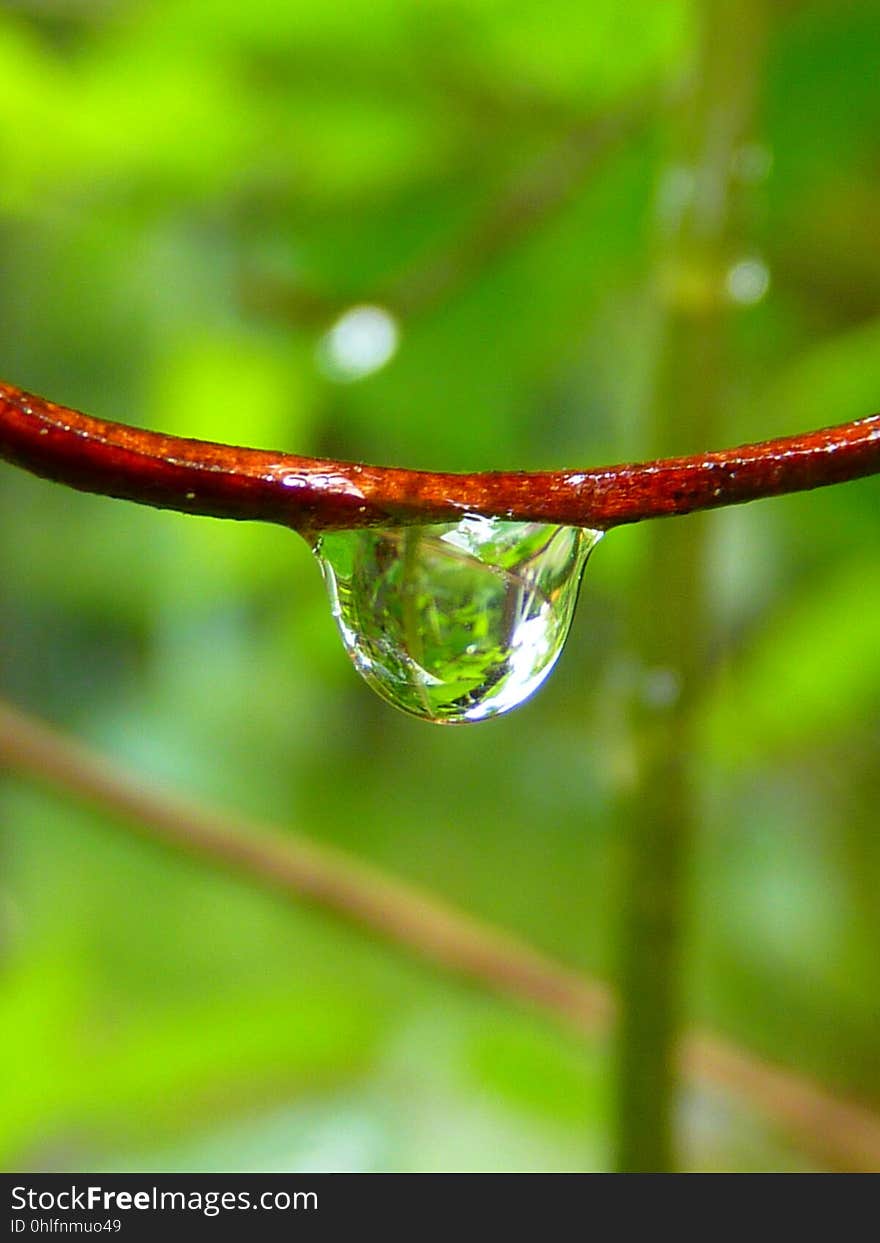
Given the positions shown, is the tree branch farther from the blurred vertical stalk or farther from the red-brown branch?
the red-brown branch

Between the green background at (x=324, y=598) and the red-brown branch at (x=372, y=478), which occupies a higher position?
the green background at (x=324, y=598)

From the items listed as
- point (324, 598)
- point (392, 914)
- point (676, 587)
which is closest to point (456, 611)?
point (676, 587)

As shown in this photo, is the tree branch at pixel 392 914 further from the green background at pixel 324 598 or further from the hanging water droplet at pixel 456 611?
the hanging water droplet at pixel 456 611

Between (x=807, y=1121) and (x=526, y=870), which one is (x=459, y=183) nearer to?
(x=807, y=1121)

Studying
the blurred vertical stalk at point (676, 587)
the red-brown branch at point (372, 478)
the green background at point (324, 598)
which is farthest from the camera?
the green background at point (324, 598)

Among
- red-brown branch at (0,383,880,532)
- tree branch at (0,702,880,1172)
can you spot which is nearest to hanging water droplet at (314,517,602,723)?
red-brown branch at (0,383,880,532)

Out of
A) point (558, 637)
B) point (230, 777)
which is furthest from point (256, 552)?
point (558, 637)

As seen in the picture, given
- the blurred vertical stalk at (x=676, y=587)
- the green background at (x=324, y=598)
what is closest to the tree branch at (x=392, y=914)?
the green background at (x=324, y=598)

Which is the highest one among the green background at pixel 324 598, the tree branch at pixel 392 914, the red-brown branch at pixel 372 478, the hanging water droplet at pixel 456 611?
the green background at pixel 324 598
